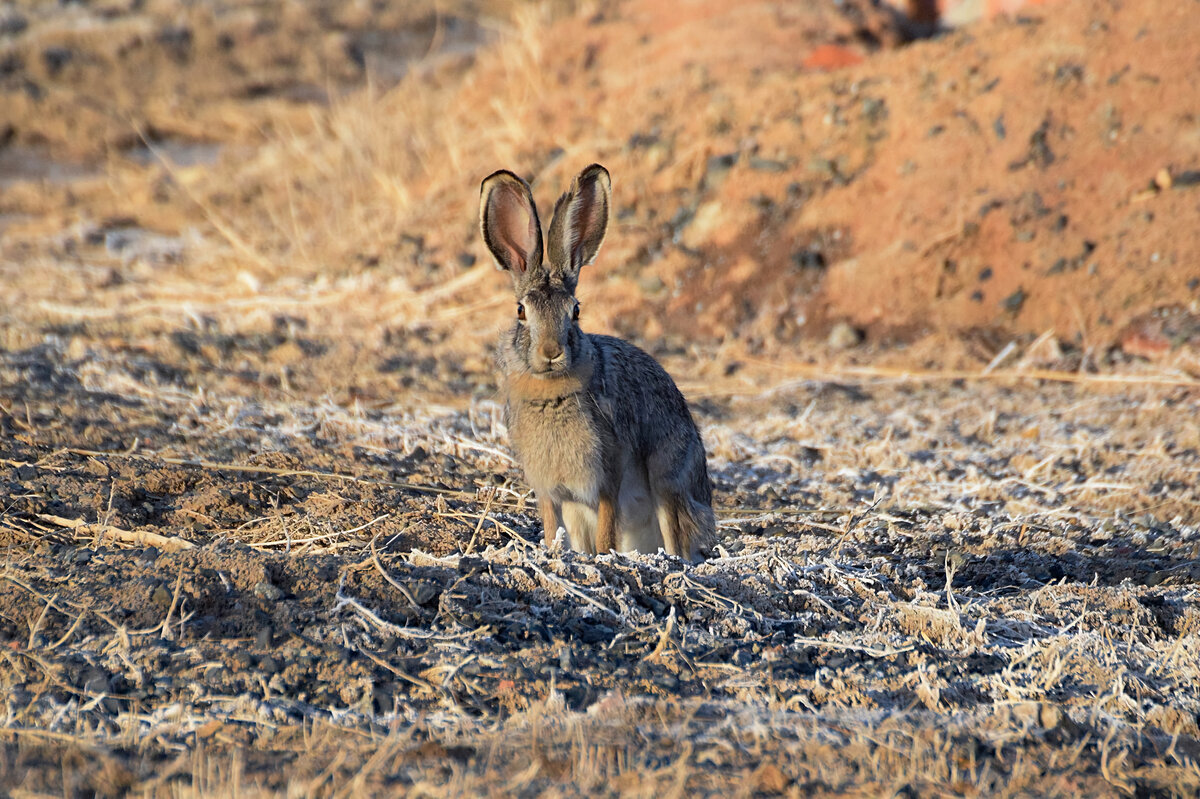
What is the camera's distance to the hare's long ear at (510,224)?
4316 millimetres

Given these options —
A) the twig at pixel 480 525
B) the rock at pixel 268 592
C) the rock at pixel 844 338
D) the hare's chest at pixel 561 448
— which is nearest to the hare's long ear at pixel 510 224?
the hare's chest at pixel 561 448

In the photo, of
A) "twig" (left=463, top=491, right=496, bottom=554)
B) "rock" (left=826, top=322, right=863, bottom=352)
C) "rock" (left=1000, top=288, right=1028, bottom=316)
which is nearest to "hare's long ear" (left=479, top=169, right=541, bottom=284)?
"twig" (left=463, top=491, right=496, bottom=554)

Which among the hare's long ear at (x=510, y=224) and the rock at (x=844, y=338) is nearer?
the hare's long ear at (x=510, y=224)

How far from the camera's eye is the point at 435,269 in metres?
10.2

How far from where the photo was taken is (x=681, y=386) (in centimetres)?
814

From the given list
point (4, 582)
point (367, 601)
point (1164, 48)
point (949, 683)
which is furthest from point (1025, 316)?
point (4, 582)

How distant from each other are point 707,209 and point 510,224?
598cm

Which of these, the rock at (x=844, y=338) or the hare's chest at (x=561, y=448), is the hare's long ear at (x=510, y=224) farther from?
the rock at (x=844, y=338)

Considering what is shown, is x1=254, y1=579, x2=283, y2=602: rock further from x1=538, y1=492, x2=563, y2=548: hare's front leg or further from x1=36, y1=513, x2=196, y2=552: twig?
x1=538, y1=492, x2=563, y2=548: hare's front leg

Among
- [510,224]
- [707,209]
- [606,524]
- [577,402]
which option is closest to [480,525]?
[606,524]

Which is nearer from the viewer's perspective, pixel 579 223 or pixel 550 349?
pixel 550 349

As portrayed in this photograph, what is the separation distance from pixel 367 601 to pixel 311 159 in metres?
8.80

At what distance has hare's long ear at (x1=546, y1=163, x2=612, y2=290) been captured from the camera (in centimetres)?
429

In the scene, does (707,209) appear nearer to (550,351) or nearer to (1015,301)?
(1015,301)
